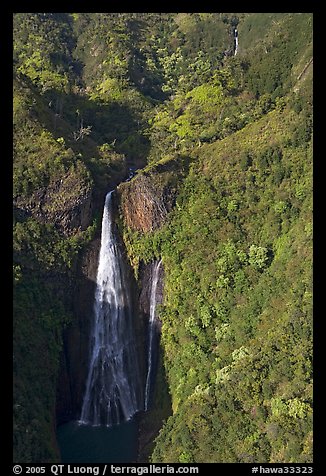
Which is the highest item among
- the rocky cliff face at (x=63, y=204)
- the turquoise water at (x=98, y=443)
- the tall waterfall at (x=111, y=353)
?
the rocky cliff face at (x=63, y=204)

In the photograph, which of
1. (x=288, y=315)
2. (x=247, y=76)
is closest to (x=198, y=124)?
(x=247, y=76)

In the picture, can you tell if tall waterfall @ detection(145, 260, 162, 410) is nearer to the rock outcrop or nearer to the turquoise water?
the turquoise water

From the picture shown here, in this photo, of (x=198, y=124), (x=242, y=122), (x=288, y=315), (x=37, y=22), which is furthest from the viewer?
(x=37, y=22)

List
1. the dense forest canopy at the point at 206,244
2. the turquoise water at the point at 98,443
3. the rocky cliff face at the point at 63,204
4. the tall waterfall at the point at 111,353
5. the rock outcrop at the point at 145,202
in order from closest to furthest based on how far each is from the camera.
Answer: the dense forest canopy at the point at 206,244
the turquoise water at the point at 98,443
the tall waterfall at the point at 111,353
the rocky cliff face at the point at 63,204
the rock outcrop at the point at 145,202

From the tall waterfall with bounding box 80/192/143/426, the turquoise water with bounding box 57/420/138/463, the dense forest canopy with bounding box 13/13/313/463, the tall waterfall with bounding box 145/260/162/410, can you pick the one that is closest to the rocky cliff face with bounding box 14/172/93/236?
the dense forest canopy with bounding box 13/13/313/463

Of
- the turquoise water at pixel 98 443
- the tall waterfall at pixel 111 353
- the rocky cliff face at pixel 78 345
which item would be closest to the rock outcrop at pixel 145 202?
the tall waterfall at pixel 111 353

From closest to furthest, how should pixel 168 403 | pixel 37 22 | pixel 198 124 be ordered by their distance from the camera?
1. pixel 168 403
2. pixel 198 124
3. pixel 37 22

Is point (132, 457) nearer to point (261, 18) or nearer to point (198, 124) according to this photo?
point (198, 124)

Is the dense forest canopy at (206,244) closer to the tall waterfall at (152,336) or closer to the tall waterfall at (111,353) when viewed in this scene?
the tall waterfall at (152,336)
